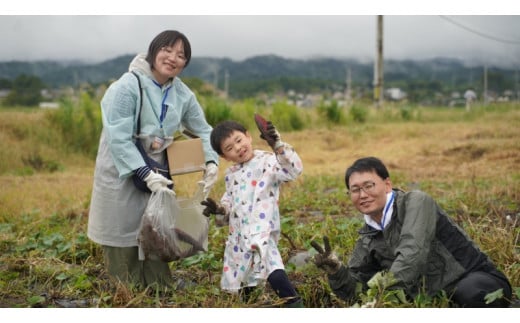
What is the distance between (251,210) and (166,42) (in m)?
1.07

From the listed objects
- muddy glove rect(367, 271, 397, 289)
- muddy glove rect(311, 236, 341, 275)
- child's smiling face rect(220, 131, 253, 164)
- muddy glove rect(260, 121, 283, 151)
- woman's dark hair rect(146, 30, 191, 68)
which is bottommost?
muddy glove rect(367, 271, 397, 289)

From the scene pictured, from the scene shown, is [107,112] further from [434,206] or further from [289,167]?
[434,206]

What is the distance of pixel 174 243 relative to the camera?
12.7ft

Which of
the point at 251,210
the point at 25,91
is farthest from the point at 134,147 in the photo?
the point at 25,91

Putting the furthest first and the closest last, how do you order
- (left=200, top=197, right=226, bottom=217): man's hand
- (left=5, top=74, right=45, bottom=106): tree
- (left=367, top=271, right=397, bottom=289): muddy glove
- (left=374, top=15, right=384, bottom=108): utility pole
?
(left=374, top=15, right=384, bottom=108): utility pole < (left=5, top=74, right=45, bottom=106): tree < (left=200, top=197, right=226, bottom=217): man's hand < (left=367, top=271, right=397, bottom=289): muddy glove

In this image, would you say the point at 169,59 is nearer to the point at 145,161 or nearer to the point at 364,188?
the point at 145,161

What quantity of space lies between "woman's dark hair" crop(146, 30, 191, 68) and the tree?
13.5 meters

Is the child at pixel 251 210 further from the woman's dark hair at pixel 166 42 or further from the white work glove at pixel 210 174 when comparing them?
the woman's dark hair at pixel 166 42

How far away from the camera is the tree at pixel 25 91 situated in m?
17.1

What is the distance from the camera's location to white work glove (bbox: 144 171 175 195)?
3754 millimetres

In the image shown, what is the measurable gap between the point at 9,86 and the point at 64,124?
7.78 meters

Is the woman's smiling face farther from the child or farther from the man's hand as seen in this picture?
the man's hand

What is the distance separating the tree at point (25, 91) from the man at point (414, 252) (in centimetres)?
1447

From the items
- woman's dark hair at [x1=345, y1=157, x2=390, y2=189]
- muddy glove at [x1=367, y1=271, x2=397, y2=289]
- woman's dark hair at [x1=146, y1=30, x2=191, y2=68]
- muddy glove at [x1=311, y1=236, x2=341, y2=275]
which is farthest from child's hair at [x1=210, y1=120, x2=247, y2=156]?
muddy glove at [x1=367, y1=271, x2=397, y2=289]
